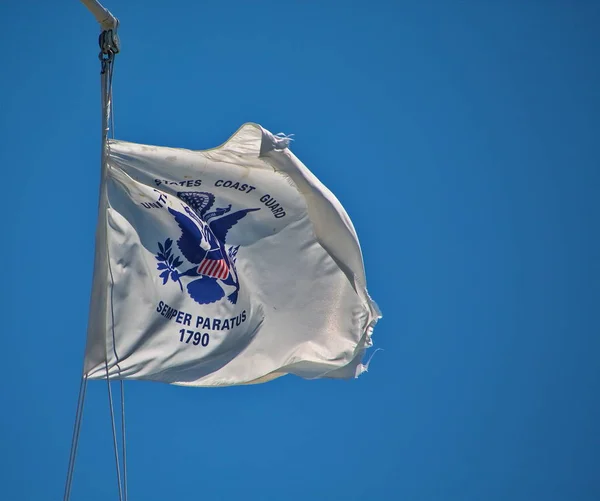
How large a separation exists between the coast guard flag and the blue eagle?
2 centimetres

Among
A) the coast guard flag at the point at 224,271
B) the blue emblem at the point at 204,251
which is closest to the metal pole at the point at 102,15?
the coast guard flag at the point at 224,271

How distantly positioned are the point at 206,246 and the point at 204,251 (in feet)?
0.33

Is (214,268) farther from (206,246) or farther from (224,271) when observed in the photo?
(206,246)

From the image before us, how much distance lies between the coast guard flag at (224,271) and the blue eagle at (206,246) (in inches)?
0.9

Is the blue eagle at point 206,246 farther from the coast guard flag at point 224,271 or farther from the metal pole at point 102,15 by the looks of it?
the metal pole at point 102,15

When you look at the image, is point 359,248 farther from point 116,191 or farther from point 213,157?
point 116,191

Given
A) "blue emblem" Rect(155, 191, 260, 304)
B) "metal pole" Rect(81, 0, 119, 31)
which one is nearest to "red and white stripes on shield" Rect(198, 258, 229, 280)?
"blue emblem" Rect(155, 191, 260, 304)

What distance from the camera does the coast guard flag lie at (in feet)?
74.3

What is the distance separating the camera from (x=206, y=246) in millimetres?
24141

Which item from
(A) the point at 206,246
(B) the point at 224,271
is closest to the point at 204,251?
(A) the point at 206,246

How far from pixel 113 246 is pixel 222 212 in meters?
2.67

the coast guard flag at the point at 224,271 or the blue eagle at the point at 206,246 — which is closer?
the coast guard flag at the point at 224,271

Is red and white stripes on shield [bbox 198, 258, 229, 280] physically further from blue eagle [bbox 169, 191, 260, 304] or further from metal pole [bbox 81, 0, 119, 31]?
metal pole [bbox 81, 0, 119, 31]

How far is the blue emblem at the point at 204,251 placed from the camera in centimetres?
2366
